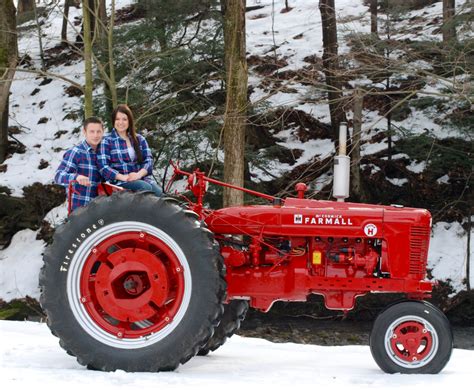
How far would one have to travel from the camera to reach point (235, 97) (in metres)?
10.7

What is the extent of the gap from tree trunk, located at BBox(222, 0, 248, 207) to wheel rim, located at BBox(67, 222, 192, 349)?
224 inches

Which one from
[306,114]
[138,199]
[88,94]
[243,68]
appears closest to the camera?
[138,199]

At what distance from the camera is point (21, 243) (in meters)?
16.4

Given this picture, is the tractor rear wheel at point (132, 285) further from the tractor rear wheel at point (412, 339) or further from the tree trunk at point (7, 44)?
the tree trunk at point (7, 44)

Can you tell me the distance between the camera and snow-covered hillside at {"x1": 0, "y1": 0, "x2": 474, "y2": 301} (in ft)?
47.1

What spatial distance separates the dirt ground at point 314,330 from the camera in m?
11.8

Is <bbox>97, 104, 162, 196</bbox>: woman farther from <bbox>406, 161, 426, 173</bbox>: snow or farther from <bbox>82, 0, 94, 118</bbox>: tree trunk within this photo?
<bbox>406, 161, 426, 173</bbox>: snow

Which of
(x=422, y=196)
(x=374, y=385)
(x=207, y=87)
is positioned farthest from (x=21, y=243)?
(x=374, y=385)

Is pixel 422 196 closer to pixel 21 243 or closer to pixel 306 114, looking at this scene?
pixel 306 114

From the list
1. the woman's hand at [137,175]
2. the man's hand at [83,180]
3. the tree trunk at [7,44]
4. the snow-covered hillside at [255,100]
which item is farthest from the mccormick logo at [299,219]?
the tree trunk at [7,44]

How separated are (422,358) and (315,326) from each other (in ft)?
26.4

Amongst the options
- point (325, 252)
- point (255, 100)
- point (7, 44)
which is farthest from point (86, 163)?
point (7, 44)

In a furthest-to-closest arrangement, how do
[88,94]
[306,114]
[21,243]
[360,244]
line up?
[306,114] < [21,243] < [88,94] < [360,244]

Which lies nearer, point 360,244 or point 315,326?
point 360,244
